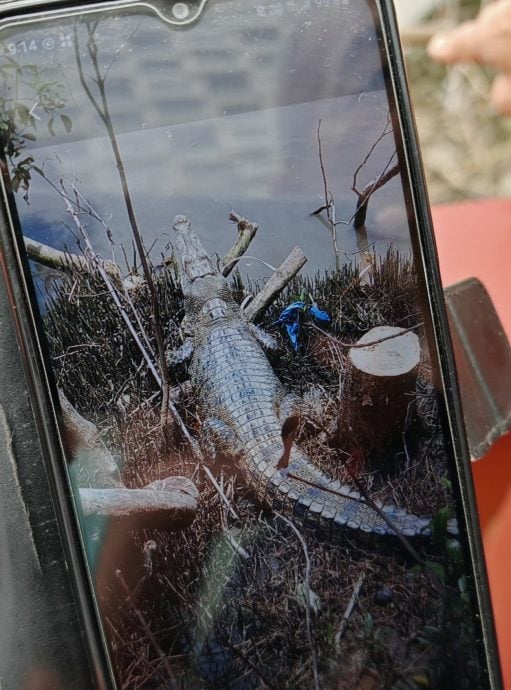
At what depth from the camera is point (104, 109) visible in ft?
1.24

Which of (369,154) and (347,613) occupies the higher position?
(369,154)

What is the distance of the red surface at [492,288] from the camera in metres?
0.45

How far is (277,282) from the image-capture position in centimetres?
39

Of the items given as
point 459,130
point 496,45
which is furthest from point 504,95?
A: point 459,130

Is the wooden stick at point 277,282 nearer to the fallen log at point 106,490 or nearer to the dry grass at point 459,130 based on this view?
the fallen log at point 106,490

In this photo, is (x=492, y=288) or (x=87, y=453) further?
(x=492, y=288)

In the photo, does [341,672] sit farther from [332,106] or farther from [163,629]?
[332,106]

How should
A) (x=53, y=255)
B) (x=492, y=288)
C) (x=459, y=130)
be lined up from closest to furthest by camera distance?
(x=53, y=255) < (x=492, y=288) < (x=459, y=130)

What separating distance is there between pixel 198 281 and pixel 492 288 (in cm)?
27

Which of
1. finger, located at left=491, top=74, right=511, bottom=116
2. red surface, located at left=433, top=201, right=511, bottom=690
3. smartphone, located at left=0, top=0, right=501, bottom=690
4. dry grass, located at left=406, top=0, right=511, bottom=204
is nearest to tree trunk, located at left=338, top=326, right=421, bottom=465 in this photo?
smartphone, located at left=0, top=0, right=501, bottom=690

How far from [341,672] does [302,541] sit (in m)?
0.07

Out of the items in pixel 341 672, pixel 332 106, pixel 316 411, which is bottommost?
pixel 341 672

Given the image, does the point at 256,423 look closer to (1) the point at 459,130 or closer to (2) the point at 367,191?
(2) the point at 367,191

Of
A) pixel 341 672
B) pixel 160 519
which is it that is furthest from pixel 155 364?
pixel 341 672
